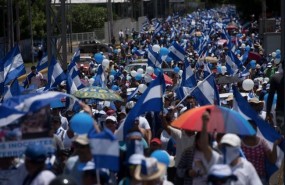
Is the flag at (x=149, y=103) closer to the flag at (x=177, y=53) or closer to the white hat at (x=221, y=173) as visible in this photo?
the white hat at (x=221, y=173)

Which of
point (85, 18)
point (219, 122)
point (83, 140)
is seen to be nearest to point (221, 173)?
point (219, 122)

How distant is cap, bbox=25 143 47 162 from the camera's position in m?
8.19

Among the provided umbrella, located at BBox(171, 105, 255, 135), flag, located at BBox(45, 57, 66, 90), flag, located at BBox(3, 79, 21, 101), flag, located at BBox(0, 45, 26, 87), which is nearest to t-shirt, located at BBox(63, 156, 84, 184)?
umbrella, located at BBox(171, 105, 255, 135)

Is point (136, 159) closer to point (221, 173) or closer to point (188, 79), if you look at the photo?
point (221, 173)

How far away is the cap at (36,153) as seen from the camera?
322 inches

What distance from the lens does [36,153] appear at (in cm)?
820

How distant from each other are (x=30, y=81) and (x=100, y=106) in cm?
647

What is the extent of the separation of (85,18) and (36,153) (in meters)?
73.6

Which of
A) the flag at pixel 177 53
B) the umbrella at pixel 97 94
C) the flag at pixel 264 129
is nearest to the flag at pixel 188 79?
the umbrella at pixel 97 94

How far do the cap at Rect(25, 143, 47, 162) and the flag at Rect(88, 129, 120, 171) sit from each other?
479 millimetres

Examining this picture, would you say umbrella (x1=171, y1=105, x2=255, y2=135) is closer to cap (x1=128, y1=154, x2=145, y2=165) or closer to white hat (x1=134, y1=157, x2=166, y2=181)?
cap (x1=128, y1=154, x2=145, y2=165)

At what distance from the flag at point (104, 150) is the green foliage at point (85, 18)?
72762 mm

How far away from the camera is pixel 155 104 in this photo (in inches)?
462

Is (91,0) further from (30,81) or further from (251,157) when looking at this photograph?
(251,157)
